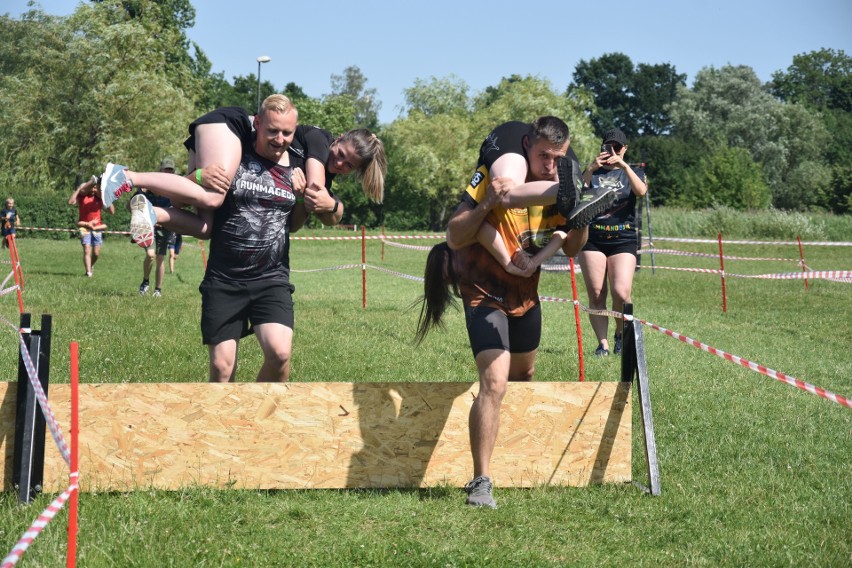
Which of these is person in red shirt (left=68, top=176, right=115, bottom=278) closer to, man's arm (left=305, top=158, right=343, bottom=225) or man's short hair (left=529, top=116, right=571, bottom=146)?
man's arm (left=305, top=158, right=343, bottom=225)

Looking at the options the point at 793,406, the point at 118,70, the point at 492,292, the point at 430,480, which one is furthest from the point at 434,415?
the point at 118,70

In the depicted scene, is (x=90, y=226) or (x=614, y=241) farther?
(x=90, y=226)

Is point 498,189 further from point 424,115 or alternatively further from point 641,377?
point 424,115

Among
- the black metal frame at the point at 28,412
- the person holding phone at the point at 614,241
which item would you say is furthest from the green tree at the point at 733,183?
the black metal frame at the point at 28,412

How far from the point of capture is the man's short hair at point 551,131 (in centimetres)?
512

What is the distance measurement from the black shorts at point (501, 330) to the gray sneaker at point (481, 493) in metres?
0.71

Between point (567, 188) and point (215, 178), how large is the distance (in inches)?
82.3

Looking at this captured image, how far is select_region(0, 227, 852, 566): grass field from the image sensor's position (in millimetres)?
4406

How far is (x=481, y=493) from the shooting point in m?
5.10

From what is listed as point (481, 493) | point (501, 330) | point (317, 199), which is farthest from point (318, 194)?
point (481, 493)

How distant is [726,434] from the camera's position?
6.93m

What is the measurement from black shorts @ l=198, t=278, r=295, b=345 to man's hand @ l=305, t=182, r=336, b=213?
21.0 inches

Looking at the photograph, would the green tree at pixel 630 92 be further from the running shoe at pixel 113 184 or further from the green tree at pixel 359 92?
the running shoe at pixel 113 184

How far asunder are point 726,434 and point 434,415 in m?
2.69
